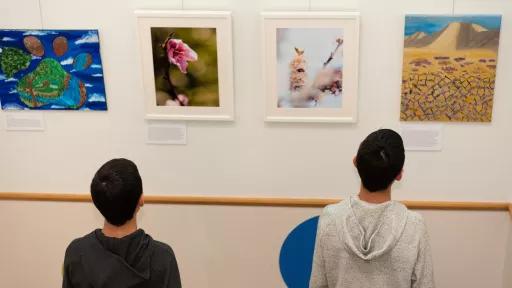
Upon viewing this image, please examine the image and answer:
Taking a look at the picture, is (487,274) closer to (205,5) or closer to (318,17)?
(318,17)

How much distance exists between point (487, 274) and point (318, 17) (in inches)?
71.7

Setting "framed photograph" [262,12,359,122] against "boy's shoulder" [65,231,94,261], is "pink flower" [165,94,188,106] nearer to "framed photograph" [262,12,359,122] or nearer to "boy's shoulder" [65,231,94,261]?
"framed photograph" [262,12,359,122]

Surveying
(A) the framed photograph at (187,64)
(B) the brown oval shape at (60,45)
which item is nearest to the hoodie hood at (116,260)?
(A) the framed photograph at (187,64)

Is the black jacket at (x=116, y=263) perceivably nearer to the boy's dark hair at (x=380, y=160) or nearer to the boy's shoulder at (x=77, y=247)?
the boy's shoulder at (x=77, y=247)

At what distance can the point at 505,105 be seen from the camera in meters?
2.66

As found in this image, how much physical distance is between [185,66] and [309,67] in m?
0.68

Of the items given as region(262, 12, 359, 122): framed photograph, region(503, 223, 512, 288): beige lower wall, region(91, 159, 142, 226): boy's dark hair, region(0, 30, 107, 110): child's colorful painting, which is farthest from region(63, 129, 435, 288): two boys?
region(503, 223, 512, 288): beige lower wall

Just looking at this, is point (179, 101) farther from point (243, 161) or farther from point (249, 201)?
point (249, 201)

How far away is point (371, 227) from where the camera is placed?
1683 millimetres

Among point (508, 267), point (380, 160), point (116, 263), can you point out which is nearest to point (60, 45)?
point (116, 263)

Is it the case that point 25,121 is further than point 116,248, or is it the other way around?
point 25,121

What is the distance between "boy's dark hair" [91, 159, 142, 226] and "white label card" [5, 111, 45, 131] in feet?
4.87

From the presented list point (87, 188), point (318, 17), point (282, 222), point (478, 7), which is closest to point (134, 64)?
point (87, 188)

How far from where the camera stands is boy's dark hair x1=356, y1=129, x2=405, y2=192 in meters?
1.67
